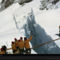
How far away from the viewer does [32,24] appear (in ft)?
23.5

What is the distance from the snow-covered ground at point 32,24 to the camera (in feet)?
20.5

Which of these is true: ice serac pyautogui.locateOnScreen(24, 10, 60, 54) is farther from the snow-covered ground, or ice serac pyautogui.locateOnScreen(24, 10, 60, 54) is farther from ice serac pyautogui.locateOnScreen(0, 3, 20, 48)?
ice serac pyautogui.locateOnScreen(0, 3, 20, 48)

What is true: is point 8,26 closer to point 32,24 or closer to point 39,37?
point 32,24

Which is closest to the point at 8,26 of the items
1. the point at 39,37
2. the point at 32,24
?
the point at 32,24

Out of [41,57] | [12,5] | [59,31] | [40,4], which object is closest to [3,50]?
[41,57]

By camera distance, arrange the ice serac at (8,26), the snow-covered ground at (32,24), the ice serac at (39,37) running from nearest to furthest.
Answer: the ice serac at (39,37)
the snow-covered ground at (32,24)
the ice serac at (8,26)

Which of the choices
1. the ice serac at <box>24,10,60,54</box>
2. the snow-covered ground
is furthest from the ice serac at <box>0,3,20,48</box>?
the ice serac at <box>24,10,60,54</box>

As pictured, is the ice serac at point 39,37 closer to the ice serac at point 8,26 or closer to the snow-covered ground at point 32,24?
the snow-covered ground at point 32,24

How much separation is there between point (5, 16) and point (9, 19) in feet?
1.74

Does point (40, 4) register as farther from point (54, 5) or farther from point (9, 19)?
point (9, 19)

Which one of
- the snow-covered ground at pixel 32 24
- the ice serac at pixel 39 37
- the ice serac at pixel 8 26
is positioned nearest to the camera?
the ice serac at pixel 39 37

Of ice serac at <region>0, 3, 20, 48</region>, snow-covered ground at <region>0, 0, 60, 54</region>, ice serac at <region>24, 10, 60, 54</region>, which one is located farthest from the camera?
ice serac at <region>0, 3, 20, 48</region>

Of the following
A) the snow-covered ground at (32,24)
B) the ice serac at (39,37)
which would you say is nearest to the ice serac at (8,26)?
the snow-covered ground at (32,24)

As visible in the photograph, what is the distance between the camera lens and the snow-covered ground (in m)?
6.23
